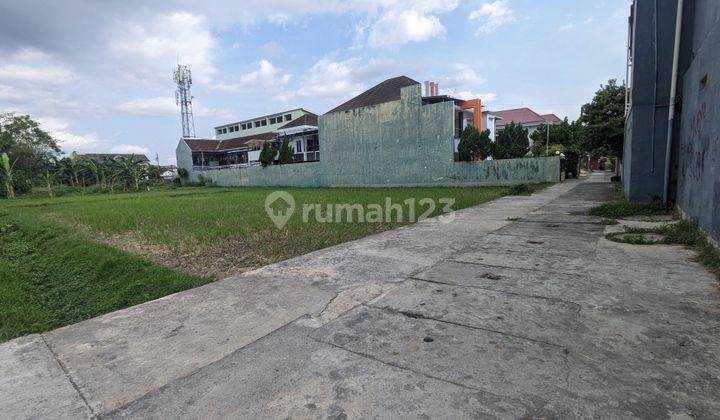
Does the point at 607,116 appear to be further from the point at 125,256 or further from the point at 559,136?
the point at 125,256

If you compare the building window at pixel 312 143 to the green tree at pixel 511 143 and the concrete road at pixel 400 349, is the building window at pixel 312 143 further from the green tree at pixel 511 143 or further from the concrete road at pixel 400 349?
the concrete road at pixel 400 349

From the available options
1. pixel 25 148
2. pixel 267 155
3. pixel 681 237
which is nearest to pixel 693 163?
pixel 681 237

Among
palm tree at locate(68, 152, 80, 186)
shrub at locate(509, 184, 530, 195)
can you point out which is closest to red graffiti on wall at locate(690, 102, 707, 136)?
shrub at locate(509, 184, 530, 195)

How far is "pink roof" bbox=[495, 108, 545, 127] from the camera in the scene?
46406 millimetres

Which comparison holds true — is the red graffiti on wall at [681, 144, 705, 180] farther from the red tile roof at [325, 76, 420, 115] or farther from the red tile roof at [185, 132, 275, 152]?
the red tile roof at [185, 132, 275, 152]

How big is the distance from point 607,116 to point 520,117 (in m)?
31.3

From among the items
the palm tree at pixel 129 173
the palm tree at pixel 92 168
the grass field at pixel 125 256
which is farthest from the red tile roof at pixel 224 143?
the grass field at pixel 125 256

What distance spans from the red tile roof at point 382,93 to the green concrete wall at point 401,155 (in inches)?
188

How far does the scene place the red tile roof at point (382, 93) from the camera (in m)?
29.1

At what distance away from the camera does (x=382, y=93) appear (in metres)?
30.1

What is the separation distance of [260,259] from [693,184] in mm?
6913

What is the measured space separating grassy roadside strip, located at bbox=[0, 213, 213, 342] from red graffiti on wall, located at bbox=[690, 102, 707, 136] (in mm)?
7572

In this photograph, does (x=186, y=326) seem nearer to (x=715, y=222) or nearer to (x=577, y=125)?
(x=715, y=222)

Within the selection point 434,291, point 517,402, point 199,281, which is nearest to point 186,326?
point 199,281
